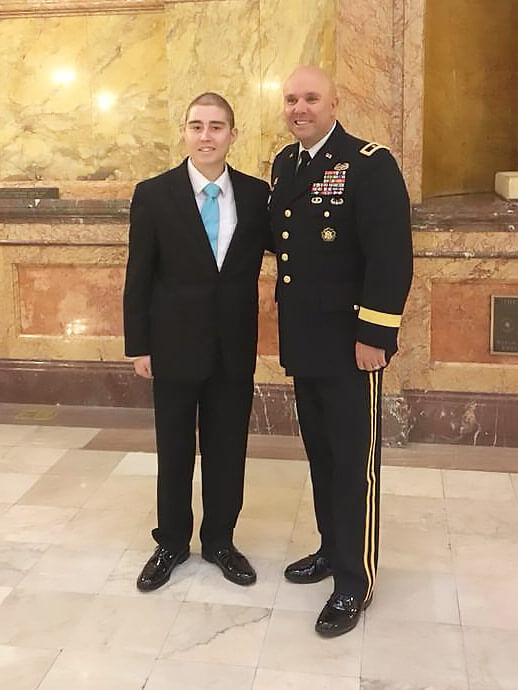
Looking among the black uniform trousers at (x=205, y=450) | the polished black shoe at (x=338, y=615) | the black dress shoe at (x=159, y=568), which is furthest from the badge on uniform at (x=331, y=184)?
the black dress shoe at (x=159, y=568)

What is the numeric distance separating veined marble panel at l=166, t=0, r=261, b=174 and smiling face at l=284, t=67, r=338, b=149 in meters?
2.20

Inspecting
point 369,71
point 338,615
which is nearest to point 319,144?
point 338,615

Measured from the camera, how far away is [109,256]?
17.3 ft

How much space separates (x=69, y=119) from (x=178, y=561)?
120 inches

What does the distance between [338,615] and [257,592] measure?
0.38m

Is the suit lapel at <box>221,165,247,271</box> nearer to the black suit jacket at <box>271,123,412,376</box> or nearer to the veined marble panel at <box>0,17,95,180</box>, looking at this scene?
the black suit jacket at <box>271,123,412,376</box>

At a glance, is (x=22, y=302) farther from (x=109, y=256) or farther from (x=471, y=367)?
(x=471, y=367)

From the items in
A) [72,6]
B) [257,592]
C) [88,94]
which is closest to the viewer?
[257,592]

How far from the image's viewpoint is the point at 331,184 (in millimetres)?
2775

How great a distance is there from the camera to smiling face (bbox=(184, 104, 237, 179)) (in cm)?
295

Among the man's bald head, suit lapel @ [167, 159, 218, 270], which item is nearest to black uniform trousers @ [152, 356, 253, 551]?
suit lapel @ [167, 159, 218, 270]

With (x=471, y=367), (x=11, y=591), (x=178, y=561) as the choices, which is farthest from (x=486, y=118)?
(x=11, y=591)

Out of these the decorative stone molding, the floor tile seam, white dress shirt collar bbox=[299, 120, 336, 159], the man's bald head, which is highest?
the decorative stone molding

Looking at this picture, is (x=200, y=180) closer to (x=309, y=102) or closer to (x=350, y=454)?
(x=309, y=102)
